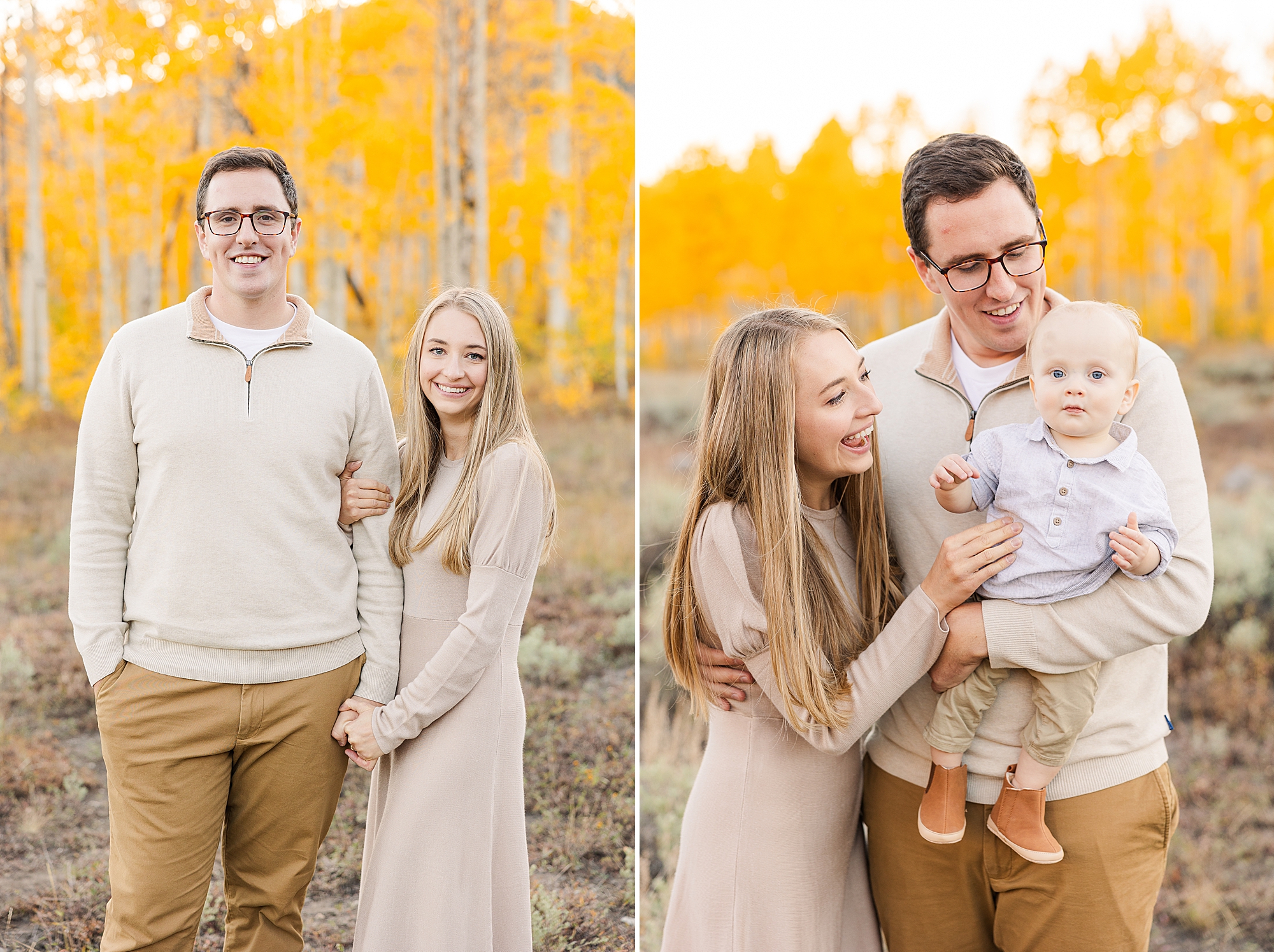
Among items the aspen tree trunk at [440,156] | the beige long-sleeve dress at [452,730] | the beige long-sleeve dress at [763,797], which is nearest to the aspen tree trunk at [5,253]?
the aspen tree trunk at [440,156]

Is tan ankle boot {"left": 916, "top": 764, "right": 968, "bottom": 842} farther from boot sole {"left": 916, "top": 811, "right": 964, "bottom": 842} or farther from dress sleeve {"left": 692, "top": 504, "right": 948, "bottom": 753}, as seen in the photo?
dress sleeve {"left": 692, "top": 504, "right": 948, "bottom": 753}

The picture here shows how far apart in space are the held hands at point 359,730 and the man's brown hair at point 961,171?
1612mm

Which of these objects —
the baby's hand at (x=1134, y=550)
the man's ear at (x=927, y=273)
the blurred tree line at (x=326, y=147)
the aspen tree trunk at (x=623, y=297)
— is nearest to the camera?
the baby's hand at (x=1134, y=550)

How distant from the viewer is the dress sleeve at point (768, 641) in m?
1.65

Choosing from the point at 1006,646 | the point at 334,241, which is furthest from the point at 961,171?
the point at 334,241

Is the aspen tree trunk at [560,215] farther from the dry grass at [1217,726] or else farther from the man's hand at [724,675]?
the man's hand at [724,675]

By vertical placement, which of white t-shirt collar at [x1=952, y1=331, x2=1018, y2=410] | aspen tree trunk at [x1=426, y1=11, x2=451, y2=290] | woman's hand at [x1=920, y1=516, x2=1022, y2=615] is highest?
aspen tree trunk at [x1=426, y1=11, x2=451, y2=290]

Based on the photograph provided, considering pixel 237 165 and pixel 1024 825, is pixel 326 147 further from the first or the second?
pixel 1024 825

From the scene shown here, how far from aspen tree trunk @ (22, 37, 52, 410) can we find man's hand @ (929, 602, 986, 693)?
6.55 m

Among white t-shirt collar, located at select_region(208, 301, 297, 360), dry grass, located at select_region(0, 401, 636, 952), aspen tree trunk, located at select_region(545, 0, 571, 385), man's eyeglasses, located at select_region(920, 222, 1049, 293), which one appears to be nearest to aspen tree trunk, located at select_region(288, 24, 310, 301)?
aspen tree trunk, located at select_region(545, 0, 571, 385)

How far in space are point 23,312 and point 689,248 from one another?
6.74m

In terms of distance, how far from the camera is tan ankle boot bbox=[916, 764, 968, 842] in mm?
1696

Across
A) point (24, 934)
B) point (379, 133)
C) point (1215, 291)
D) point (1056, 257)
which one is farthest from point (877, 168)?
point (24, 934)

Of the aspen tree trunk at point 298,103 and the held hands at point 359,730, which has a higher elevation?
the aspen tree trunk at point 298,103
